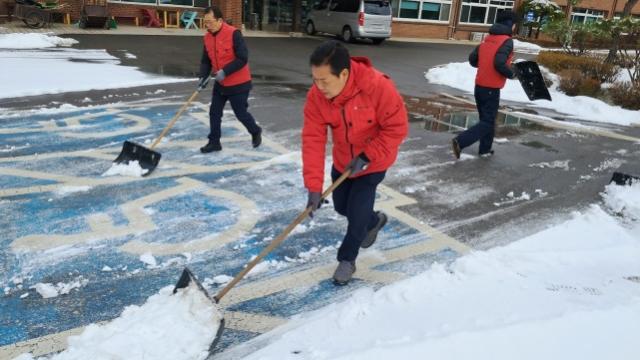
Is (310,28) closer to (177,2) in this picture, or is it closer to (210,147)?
(177,2)

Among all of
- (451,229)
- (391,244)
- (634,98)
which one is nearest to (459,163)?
(451,229)

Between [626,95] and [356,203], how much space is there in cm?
851

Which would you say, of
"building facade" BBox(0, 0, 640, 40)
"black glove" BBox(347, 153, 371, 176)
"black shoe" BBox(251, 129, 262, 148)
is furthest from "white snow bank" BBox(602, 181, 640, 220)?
"building facade" BBox(0, 0, 640, 40)

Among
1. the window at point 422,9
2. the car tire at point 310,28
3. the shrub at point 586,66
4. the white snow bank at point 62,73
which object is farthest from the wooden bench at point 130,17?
the shrub at point 586,66

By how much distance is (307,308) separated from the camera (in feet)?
9.86

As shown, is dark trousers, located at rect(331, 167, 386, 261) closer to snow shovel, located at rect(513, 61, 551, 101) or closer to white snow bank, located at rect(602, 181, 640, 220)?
white snow bank, located at rect(602, 181, 640, 220)

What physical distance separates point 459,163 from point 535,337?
365 centimetres

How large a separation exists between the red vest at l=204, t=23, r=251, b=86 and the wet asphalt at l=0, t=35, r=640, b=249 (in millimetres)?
1118

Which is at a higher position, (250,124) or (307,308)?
(250,124)

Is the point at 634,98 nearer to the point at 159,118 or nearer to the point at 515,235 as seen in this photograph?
the point at 515,235

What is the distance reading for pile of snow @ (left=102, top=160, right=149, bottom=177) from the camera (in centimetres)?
486

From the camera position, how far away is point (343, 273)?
3238 mm

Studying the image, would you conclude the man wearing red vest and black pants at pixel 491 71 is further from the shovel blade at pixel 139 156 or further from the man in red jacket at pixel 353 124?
the shovel blade at pixel 139 156

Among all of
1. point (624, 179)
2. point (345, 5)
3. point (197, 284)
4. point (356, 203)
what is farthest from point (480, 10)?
point (197, 284)
